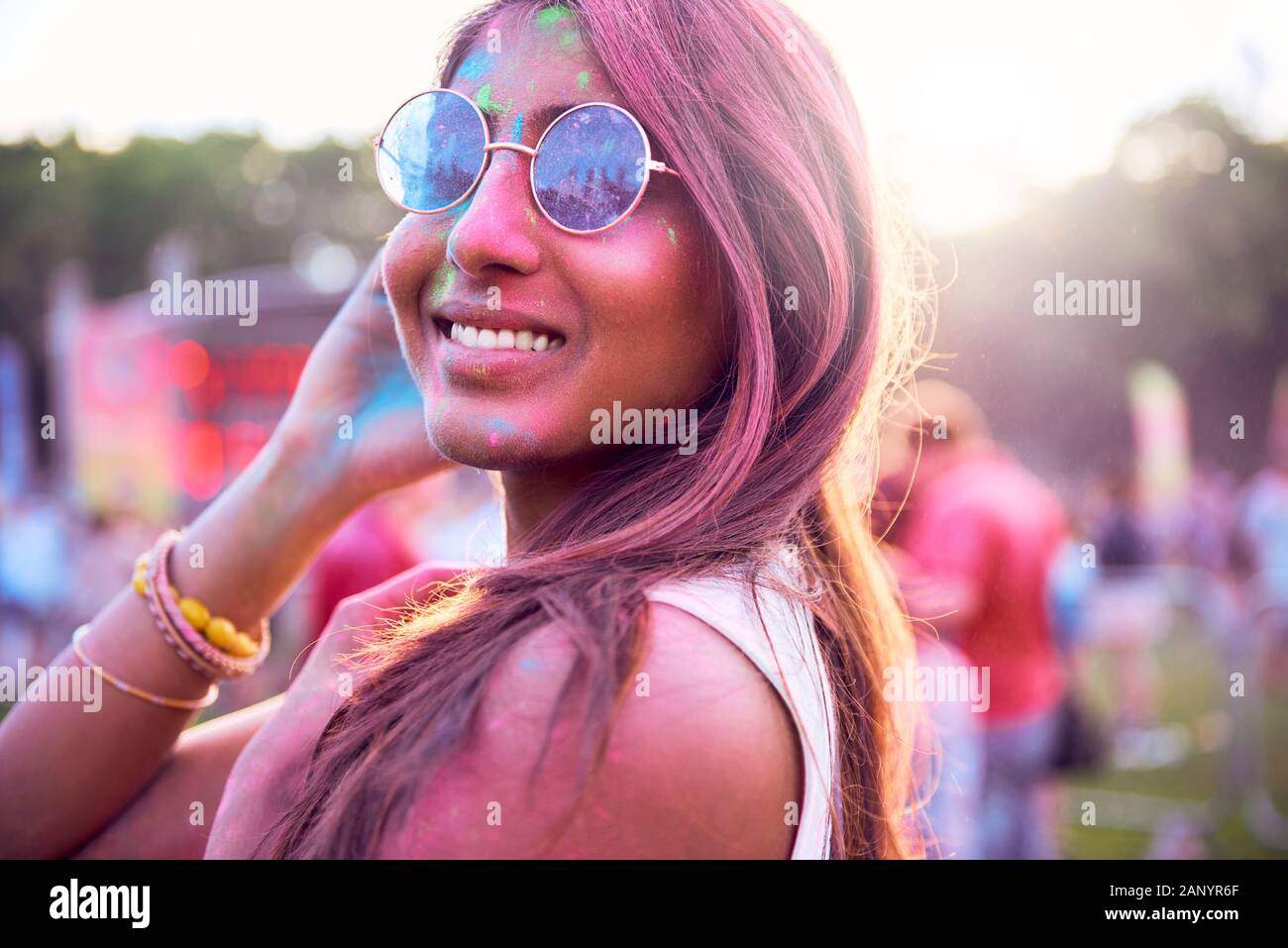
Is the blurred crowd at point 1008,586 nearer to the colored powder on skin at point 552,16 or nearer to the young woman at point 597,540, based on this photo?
A: the young woman at point 597,540

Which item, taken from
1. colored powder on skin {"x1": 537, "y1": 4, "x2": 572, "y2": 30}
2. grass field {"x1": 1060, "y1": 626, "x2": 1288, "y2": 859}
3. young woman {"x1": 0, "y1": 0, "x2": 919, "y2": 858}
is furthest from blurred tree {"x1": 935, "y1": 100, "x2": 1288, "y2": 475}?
grass field {"x1": 1060, "y1": 626, "x2": 1288, "y2": 859}

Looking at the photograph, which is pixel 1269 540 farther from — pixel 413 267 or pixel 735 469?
pixel 413 267

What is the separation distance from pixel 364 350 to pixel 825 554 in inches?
38.9

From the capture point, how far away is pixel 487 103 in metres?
1.38

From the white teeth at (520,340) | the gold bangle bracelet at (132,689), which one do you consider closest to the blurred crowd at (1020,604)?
the white teeth at (520,340)

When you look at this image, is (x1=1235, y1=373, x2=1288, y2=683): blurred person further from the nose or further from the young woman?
the nose

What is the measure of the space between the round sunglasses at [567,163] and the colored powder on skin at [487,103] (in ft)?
0.06

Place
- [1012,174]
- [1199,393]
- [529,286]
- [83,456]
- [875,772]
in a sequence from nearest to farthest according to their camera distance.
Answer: [529,286]
[875,772]
[1012,174]
[1199,393]
[83,456]

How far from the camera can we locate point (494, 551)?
1.69 metres

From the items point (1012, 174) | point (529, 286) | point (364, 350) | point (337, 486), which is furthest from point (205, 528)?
point (1012, 174)

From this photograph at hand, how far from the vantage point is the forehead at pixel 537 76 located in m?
1.33

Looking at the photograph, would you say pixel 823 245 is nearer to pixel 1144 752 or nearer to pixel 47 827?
pixel 47 827

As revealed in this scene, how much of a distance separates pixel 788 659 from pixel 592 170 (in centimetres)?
67

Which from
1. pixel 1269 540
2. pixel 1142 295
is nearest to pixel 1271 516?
pixel 1269 540
